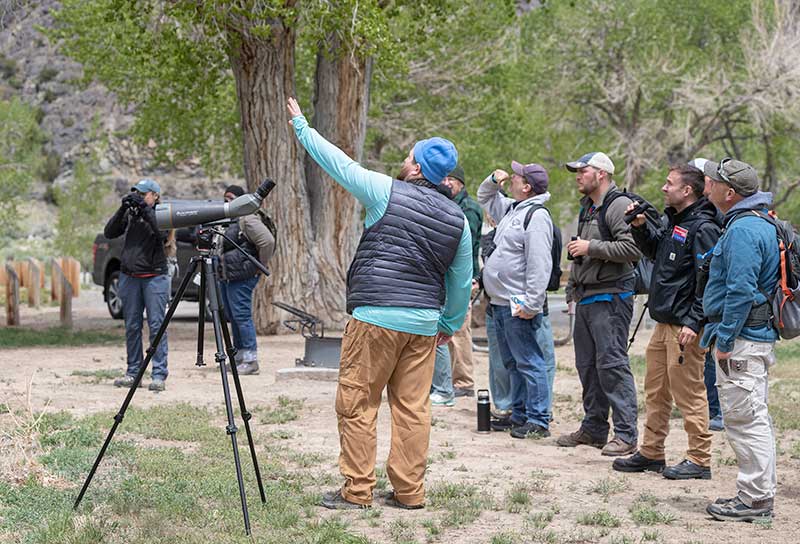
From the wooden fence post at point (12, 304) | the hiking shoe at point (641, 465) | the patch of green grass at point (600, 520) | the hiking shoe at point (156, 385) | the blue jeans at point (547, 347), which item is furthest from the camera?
the wooden fence post at point (12, 304)

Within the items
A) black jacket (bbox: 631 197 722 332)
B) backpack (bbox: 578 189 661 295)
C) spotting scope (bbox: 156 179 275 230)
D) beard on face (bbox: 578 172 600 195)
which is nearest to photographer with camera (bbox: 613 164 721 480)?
black jacket (bbox: 631 197 722 332)

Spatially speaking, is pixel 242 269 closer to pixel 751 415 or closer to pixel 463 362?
pixel 463 362

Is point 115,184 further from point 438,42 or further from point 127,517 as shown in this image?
point 127,517

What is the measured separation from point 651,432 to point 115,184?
6217 cm

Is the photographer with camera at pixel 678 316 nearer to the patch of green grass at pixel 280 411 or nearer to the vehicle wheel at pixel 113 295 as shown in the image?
the patch of green grass at pixel 280 411

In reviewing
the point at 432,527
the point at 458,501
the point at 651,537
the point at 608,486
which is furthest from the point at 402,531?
the point at 608,486

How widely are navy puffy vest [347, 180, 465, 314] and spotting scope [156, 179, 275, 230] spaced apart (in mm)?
621

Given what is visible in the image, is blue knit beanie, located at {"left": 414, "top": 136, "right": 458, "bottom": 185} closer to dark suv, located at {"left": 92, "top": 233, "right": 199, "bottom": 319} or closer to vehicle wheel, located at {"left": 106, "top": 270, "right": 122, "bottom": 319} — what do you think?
dark suv, located at {"left": 92, "top": 233, "right": 199, "bottom": 319}

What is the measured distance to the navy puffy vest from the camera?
19.0 ft

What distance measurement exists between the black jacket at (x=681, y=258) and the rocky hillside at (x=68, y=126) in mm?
55783

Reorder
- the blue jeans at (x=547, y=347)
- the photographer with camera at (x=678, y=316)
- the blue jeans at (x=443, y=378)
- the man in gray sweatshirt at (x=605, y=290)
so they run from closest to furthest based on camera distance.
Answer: the photographer with camera at (x=678, y=316) → the man in gray sweatshirt at (x=605, y=290) → the blue jeans at (x=547, y=347) → the blue jeans at (x=443, y=378)

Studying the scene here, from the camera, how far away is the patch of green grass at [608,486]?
6.55m

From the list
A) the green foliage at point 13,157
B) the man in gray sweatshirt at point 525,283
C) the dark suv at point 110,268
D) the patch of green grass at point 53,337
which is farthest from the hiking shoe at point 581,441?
the green foliage at point 13,157

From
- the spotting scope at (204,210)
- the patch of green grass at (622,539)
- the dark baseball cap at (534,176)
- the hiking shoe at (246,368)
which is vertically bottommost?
the patch of green grass at (622,539)
